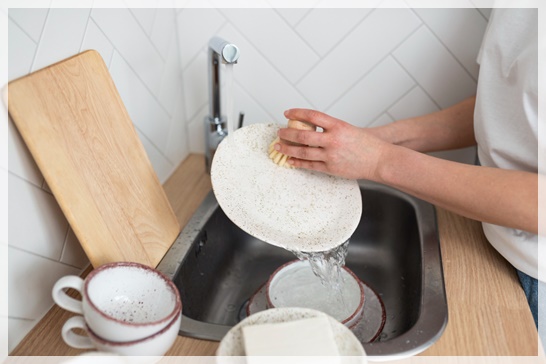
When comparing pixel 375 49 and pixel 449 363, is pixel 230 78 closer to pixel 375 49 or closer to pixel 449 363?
pixel 375 49

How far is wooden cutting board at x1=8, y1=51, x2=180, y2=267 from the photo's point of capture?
2.23 ft

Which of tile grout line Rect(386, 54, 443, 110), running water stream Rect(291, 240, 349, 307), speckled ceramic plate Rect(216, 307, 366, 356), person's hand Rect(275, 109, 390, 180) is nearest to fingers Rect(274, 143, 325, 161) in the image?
person's hand Rect(275, 109, 390, 180)

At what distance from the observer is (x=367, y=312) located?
89 cm

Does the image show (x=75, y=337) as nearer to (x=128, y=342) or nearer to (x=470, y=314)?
(x=128, y=342)

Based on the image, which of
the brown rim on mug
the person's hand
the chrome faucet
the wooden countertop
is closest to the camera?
the brown rim on mug

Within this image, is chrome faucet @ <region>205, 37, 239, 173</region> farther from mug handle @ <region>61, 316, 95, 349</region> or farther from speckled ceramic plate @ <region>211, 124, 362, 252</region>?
mug handle @ <region>61, 316, 95, 349</region>

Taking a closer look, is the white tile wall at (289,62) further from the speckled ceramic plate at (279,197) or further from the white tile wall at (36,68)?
the speckled ceramic plate at (279,197)

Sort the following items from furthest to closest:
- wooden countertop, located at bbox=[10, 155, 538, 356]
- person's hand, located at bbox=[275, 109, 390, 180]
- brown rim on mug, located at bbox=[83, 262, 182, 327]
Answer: person's hand, located at bbox=[275, 109, 390, 180]
wooden countertop, located at bbox=[10, 155, 538, 356]
brown rim on mug, located at bbox=[83, 262, 182, 327]

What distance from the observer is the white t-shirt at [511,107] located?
0.78 metres

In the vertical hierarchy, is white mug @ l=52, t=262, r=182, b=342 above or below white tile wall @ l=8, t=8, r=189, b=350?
below

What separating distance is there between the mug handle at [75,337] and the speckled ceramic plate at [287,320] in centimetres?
17

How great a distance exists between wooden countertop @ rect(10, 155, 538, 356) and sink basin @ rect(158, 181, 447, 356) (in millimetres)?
19

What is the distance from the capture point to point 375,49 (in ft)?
3.53

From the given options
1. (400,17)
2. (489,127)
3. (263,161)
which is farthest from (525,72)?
(263,161)
